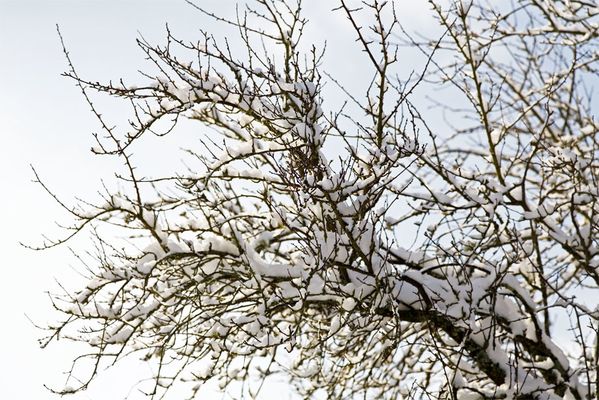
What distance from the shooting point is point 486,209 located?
16.9 feet

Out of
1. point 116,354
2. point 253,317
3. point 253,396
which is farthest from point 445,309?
point 116,354

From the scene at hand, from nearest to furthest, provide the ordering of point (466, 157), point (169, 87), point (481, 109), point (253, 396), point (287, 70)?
point (169, 87) < point (287, 70) < point (481, 109) < point (253, 396) < point (466, 157)

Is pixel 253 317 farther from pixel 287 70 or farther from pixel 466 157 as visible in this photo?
pixel 466 157

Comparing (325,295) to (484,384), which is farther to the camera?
(484,384)

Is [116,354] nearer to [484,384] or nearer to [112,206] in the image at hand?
[112,206]

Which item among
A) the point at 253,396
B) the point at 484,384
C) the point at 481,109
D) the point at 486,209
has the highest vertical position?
the point at 481,109

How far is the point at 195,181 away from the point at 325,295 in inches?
53.9

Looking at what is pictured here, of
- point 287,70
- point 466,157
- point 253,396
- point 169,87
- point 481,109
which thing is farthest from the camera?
point 466,157

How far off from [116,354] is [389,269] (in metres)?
2.24

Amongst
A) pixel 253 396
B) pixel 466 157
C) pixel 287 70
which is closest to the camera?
pixel 287 70

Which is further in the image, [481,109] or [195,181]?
[481,109]

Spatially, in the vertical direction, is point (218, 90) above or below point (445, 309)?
above

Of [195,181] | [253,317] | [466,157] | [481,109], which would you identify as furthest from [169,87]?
[466,157]

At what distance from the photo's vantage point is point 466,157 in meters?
Result: 8.13
